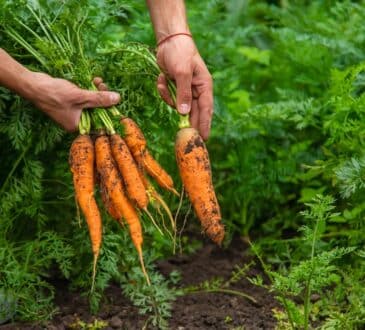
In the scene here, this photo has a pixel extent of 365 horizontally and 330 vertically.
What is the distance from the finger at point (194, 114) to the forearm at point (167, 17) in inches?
10.7

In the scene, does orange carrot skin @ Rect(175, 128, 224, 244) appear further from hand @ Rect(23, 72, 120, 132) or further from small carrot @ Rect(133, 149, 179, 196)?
hand @ Rect(23, 72, 120, 132)

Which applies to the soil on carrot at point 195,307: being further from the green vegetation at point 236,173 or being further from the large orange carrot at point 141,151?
the large orange carrot at point 141,151

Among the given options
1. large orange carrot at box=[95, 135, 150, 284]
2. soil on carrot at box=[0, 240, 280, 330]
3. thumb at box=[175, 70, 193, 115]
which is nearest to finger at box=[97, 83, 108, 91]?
large orange carrot at box=[95, 135, 150, 284]

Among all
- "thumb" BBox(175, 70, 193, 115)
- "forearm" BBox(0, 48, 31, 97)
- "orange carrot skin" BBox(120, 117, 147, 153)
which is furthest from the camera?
"orange carrot skin" BBox(120, 117, 147, 153)

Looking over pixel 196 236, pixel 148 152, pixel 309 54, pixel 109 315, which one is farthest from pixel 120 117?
pixel 309 54

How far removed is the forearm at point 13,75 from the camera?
8.51ft

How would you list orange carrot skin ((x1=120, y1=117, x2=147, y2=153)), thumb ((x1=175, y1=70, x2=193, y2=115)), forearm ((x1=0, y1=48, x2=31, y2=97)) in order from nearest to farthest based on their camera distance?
forearm ((x1=0, y1=48, x2=31, y2=97)) < thumb ((x1=175, y1=70, x2=193, y2=115)) < orange carrot skin ((x1=120, y1=117, x2=147, y2=153))

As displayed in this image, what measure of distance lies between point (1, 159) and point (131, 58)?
2.12 feet

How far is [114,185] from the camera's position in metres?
2.78

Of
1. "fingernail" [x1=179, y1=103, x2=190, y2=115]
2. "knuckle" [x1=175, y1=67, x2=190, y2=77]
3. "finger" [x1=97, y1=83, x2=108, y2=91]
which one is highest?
"knuckle" [x1=175, y1=67, x2=190, y2=77]

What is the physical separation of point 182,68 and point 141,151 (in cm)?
34

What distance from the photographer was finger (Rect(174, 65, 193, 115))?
2707 mm

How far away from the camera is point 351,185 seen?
9.17 ft

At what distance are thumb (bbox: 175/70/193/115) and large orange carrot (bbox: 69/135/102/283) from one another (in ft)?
1.11
